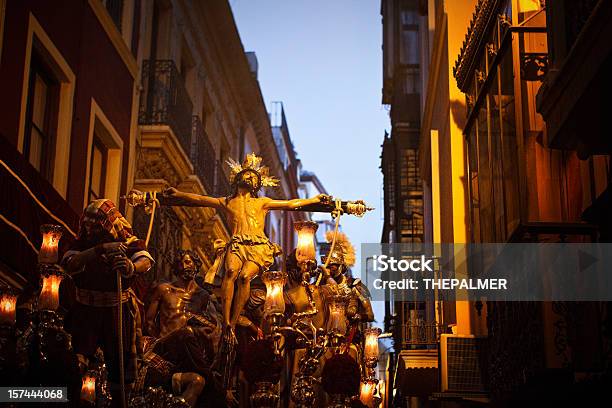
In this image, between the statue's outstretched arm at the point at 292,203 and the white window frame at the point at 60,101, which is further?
the white window frame at the point at 60,101

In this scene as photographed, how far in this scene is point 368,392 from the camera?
502 inches

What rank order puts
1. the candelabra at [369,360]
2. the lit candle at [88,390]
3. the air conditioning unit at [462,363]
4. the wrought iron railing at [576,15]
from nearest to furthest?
the wrought iron railing at [576,15]
the lit candle at [88,390]
the air conditioning unit at [462,363]
the candelabra at [369,360]

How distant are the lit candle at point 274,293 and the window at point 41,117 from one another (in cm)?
473

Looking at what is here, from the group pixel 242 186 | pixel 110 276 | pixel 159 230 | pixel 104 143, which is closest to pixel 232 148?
pixel 159 230

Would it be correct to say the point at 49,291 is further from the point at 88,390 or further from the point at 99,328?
the point at 88,390

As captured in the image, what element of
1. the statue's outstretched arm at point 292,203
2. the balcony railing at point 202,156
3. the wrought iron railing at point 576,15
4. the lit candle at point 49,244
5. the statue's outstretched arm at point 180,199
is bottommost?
the lit candle at point 49,244

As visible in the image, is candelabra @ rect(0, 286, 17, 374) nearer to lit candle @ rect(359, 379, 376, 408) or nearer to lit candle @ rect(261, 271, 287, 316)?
lit candle @ rect(261, 271, 287, 316)

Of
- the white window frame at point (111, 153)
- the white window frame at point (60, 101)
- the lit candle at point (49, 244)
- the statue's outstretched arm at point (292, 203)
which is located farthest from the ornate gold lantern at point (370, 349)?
the white window frame at point (111, 153)

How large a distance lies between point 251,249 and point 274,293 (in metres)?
1.00

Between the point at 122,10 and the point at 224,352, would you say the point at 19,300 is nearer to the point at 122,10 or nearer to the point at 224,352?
the point at 224,352

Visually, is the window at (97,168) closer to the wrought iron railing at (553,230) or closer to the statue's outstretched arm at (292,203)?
the statue's outstretched arm at (292,203)

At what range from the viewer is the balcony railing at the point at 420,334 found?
15609mm

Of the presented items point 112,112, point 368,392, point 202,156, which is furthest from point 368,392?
point 202,156

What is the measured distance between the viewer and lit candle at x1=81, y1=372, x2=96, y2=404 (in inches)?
384
